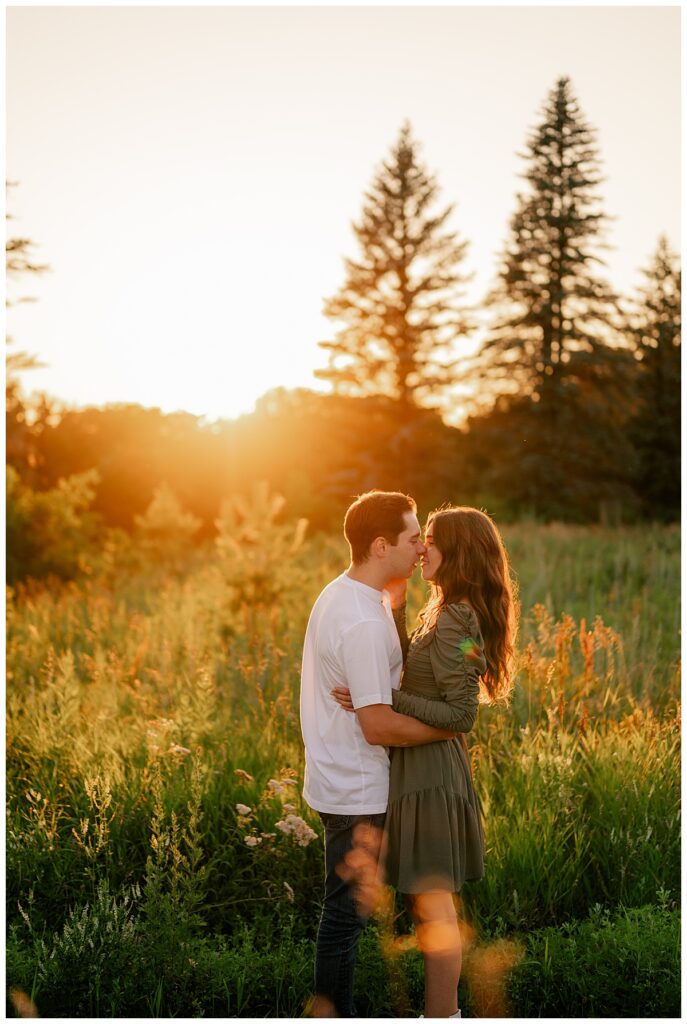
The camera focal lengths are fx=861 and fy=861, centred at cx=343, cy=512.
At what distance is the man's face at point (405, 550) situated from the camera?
329 cm

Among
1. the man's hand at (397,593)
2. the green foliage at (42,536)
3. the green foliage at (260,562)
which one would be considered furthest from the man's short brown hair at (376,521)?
the green foliage at (42,536)

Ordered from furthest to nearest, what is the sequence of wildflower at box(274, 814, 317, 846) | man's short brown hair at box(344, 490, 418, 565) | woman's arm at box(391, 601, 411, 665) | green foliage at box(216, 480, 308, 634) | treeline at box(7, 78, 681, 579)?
treeline at box(7, 78, 681, 579) < green foliage at box(216, 480, 308, 634) < wildflower at box(274, 814, 317, 846) < woman's arm at box(391, 601, 411, 665) < man's short brown hair at box(344, 490, 418, 565)

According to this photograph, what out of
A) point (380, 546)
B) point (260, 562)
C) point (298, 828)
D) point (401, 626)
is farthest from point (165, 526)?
point (380, 546)

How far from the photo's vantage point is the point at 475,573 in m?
3.36

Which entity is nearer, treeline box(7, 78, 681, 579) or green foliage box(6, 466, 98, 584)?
green foliage box(6, 466, 98, 584)

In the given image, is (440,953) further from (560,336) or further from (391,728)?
(560,336)

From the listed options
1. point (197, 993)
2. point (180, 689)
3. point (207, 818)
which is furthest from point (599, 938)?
point (180, 689)

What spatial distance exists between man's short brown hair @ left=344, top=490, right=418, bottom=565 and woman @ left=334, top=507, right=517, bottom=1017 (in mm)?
203

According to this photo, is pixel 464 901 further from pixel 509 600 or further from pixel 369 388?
pixel 369 388

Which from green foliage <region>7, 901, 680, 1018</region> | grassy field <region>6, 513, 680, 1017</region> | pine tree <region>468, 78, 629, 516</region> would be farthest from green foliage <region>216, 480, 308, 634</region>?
pine tree <region>468, 78, 629, 516</region>

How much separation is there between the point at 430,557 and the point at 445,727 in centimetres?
67

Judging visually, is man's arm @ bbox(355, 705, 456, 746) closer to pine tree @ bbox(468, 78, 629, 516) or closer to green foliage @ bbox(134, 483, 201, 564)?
green foliage @ bbox(134, 483, 201, 564)

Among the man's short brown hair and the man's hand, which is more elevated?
the man's short brown hair

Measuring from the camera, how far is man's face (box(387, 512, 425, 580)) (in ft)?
10.8
